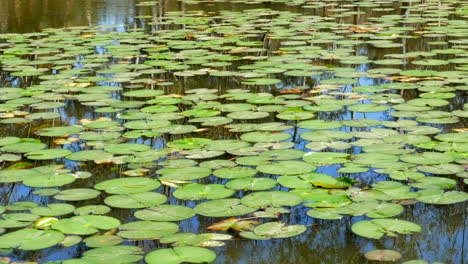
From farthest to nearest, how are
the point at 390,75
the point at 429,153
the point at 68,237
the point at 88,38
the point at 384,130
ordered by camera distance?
the point at 88,38 → the point at 390,75 → the point at 384,130 → the point at 429,153 → the point at 68,237

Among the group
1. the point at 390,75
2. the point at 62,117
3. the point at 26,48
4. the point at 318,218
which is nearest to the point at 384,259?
the point at 318,218

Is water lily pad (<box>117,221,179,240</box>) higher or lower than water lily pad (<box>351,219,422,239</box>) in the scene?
lower

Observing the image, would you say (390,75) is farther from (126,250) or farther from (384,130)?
(126,250)

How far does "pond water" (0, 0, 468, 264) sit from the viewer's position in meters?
2.19

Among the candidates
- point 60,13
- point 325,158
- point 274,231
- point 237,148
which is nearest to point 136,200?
point 274,231

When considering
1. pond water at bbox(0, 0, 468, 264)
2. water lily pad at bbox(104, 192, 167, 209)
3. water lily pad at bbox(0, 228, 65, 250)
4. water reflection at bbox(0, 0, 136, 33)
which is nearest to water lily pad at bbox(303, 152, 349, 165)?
pond water at bbox(0, 0, 468, 264)

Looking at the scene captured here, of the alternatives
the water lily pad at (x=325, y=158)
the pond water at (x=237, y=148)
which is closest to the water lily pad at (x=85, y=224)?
the pond water at (x=237, y=148)

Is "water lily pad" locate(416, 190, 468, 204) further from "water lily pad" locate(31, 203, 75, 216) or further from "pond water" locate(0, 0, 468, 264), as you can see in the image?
"water lily pad" locate(31, 203, 75, 216)

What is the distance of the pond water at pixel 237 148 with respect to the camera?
219cm

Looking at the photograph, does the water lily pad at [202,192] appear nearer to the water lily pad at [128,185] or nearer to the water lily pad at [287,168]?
the water lily pad at [128,185]

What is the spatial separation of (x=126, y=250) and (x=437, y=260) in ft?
3.29

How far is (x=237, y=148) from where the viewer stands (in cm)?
310

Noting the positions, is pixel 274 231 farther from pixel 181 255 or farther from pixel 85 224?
pixel 85 224

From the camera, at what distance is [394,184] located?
2.58 m
